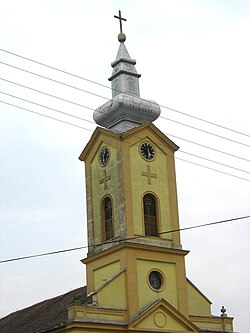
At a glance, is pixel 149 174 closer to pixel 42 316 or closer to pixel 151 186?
pixel 151 186

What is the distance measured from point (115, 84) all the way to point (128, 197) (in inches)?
277

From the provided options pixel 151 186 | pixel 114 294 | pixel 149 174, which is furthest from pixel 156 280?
pixel 149 174

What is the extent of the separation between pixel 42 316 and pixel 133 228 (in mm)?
7666

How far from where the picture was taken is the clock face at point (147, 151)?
45.2 m

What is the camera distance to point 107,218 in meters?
45.1

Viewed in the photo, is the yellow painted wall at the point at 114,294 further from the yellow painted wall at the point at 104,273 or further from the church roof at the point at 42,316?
the church roof at the point at 42,316

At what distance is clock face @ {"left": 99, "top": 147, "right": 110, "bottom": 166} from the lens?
150 feet

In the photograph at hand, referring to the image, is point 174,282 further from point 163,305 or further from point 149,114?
point 149,114

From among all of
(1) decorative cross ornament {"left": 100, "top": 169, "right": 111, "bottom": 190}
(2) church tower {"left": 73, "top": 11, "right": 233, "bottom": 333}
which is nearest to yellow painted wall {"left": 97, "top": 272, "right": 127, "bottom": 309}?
(2) church tower {"left": 73, "top": 11, "right": 233, "bottom": 333}

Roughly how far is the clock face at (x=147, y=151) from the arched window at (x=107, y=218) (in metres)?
2.94

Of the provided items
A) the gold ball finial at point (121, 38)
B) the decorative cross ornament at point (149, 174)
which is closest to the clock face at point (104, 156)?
the decorative cross ornament at point (149, 174)

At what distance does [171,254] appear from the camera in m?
44.0

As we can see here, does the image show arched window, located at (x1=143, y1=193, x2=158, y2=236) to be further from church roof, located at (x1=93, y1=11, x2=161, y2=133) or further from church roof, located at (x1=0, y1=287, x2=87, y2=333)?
church roof, located at (x1=0, y1=287, x2=87, y2=333)

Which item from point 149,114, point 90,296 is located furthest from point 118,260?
point 149,114
